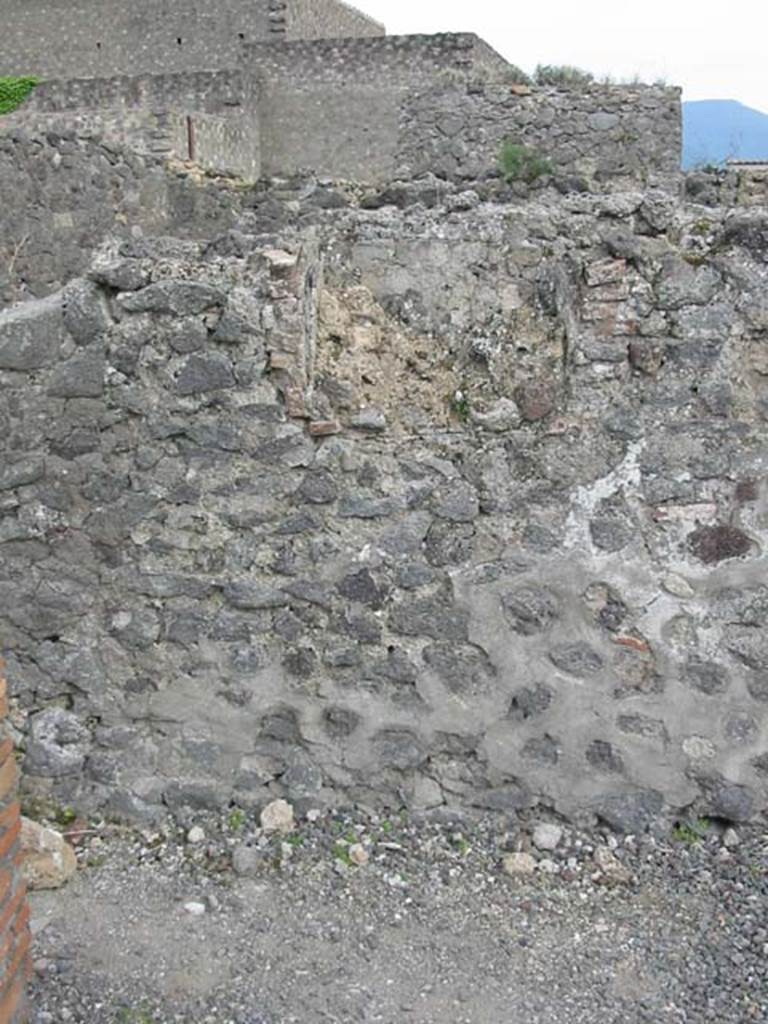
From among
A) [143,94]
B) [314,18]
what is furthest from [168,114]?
[314,18]

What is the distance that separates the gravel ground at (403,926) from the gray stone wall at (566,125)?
879 centimetres

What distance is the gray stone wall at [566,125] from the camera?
11328mm

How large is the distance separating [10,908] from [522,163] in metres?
8.89

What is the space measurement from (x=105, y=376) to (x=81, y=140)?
5665 mm

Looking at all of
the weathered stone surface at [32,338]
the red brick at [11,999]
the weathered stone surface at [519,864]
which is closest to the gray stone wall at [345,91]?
the weathered stone surface at [32,338]

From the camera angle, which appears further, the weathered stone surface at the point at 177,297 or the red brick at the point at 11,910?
the weathered stone surface at the point at 177,297

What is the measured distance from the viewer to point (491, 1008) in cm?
303

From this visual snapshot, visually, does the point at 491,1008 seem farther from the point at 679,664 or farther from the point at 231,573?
the point at 231,573

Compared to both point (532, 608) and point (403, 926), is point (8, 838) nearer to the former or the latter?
point (403, 926)

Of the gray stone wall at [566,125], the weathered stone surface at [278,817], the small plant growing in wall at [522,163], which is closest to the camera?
the weathered stone surface at [278,817]

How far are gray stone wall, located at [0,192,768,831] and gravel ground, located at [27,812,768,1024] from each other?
0.16 metres

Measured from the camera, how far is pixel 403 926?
3.34 m

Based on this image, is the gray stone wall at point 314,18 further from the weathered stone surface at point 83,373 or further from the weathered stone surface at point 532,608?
the weathered stone surface at point 532,608

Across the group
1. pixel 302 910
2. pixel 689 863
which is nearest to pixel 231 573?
pixel 302 910
